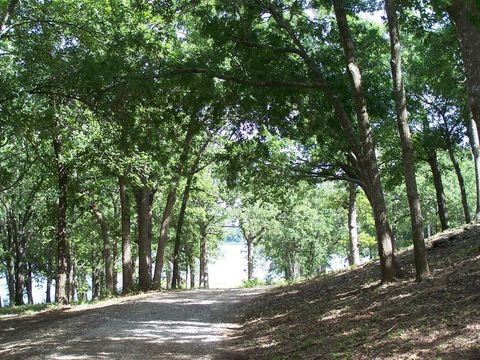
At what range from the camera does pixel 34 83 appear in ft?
43.2

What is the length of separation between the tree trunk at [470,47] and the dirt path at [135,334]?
5.83 m

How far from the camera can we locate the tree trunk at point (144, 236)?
2302cm

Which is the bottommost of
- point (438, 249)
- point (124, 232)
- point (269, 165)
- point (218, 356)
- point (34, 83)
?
point (218, 356)

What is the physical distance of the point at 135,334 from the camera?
10.9 meters

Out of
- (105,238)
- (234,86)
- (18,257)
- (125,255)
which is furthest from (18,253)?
(234,86)

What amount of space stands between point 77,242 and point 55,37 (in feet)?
95.2

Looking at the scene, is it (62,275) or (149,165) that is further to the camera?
(62,275)

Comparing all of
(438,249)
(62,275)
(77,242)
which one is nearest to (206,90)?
(438,249)

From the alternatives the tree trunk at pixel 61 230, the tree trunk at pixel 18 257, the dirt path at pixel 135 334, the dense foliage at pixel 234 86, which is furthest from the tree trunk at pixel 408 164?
the tree trunk at pixel 18 257

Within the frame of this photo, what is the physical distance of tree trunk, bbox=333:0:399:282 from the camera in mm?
10750

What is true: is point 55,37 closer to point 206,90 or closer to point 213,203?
point 206,90

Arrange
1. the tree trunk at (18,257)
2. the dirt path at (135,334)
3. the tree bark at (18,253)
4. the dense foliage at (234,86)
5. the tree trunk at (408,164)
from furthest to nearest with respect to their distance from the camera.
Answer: the tree bark at (18,253)
the tree trunk at (18,257)
the dense foliage at (234,86)
the tree trunk at (408,164)
the dirt path at (135,334)

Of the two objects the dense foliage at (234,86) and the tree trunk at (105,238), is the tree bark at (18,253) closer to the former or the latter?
the tree trunk at (105,238)

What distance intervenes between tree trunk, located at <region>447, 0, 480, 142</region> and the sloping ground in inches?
107
